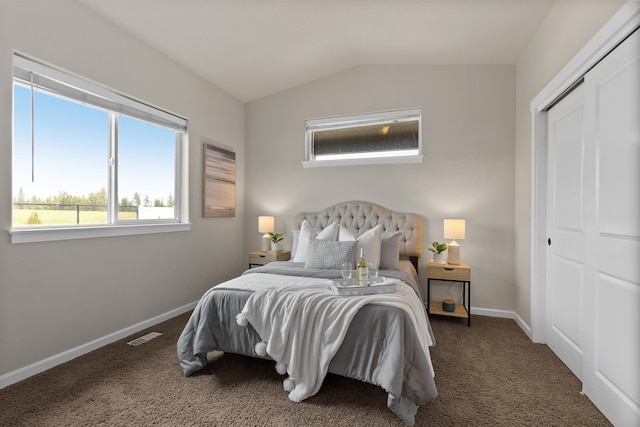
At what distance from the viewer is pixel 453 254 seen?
341 centimetres

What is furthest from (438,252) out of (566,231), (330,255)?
(330,255)

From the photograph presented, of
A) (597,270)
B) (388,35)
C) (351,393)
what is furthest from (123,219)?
(597,270)

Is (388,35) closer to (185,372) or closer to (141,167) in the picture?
(141,167)

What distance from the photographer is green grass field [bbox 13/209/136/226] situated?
221 cm

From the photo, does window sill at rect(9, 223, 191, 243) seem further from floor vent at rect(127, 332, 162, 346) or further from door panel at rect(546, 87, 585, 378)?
door panel at rect(546, 87, 585, 378)

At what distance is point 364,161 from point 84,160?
309 cm

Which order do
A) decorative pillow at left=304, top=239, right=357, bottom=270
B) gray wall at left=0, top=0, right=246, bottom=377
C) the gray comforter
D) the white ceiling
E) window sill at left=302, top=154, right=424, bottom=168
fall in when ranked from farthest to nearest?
window sill at left=302, top=154, right=424, bottom=168 < decorative pillow at left=304, top=239, right=357, bottom=270 < the white ceiling < gray wall at left=0, top=0, right=246, bottom=377 < the gray comforter

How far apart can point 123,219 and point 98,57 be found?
4.86ft

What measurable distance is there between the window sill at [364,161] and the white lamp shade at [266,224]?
940 mm

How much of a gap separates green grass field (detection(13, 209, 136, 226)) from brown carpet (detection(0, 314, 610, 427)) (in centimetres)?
115

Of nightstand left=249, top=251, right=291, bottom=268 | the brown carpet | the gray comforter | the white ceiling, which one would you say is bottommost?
the brown carpet

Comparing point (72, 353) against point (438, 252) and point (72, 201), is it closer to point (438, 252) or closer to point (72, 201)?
point (72, 201)

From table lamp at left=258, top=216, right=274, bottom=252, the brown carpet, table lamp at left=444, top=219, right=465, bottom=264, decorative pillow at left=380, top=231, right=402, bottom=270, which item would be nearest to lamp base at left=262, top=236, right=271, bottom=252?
table lamp at left=258, top=216, right=274, bottom=252

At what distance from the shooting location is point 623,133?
5.49 feet
